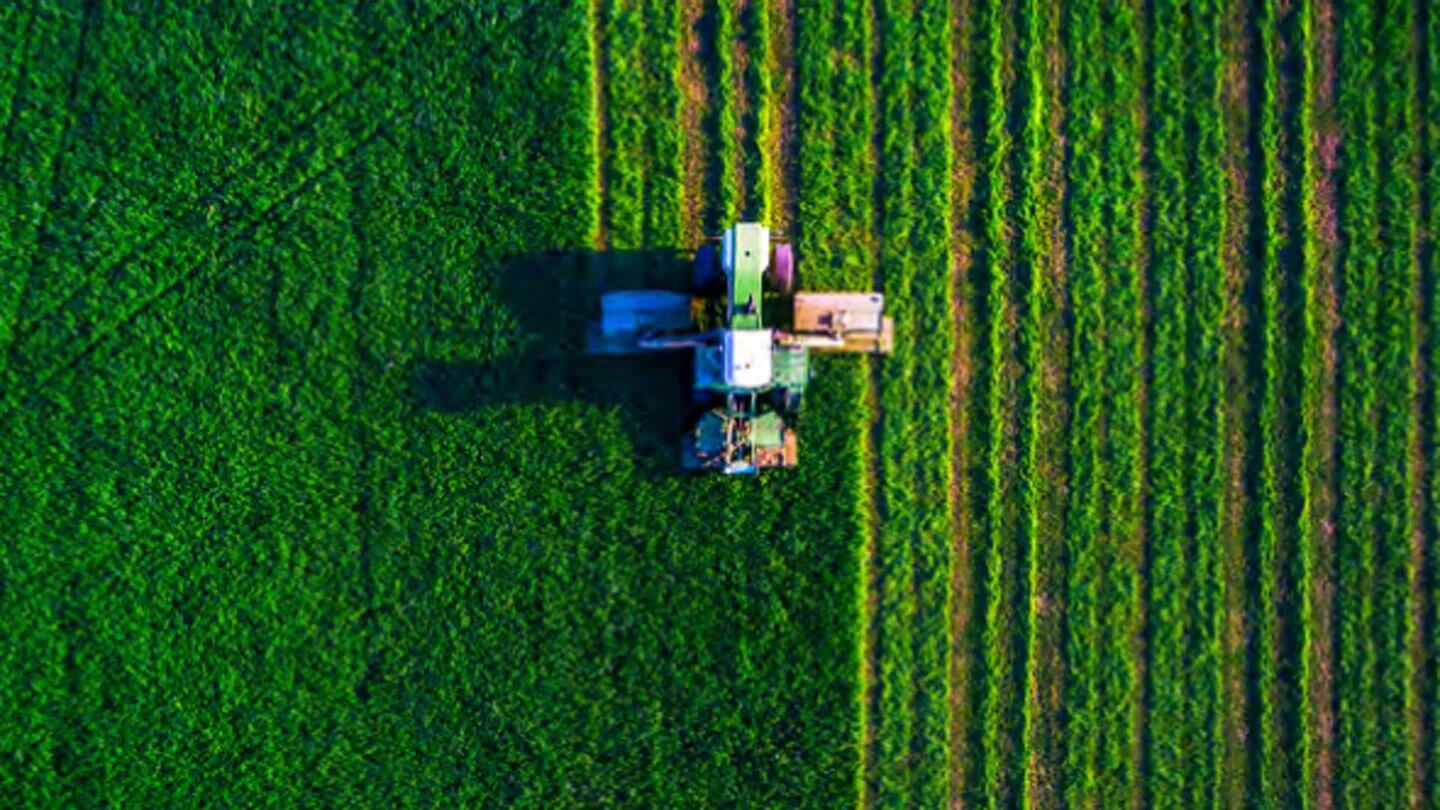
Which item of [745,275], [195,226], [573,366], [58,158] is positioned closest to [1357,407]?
[745,275]

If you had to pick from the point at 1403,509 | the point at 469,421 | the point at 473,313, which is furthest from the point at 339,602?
the point at 1403,509

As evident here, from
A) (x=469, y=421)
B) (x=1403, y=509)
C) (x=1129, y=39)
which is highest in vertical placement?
(x=1129, y=39)

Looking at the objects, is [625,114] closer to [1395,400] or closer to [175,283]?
[175,283]

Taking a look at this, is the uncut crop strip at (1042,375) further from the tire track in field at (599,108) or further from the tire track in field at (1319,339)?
the tire track in field at (599,108)

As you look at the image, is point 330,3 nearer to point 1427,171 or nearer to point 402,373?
point 402,373

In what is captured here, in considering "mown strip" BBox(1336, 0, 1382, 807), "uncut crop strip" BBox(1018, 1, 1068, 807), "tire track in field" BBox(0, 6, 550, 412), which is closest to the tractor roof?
"uncut crop strip" BBox(1018, 1, 1068, 807)

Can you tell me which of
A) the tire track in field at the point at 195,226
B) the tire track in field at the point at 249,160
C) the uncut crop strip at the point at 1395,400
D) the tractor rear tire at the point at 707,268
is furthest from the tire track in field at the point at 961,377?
the tire track in field at the point at 249,160
